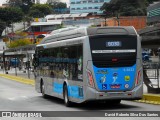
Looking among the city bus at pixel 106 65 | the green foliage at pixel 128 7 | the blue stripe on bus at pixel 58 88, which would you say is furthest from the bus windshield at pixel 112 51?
the green foliage at pixel 128 7

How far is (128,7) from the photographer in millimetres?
146000

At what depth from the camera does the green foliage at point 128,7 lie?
145 m

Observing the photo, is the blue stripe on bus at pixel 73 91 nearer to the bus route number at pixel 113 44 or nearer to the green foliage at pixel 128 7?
the bus route number at pixel 113 44

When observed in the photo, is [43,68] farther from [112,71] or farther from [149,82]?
[112,71]

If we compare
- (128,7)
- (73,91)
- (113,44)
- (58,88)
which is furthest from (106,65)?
(128,7)

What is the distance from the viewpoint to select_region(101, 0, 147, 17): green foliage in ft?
476

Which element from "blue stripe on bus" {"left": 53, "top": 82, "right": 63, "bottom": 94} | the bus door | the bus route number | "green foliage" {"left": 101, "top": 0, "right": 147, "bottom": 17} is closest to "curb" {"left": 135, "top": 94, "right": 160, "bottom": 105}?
the bus door

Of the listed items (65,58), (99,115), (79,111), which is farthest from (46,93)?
(99,115)

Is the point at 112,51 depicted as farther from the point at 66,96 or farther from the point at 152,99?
the point at 152,99

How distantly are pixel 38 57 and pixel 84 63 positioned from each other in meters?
8.61

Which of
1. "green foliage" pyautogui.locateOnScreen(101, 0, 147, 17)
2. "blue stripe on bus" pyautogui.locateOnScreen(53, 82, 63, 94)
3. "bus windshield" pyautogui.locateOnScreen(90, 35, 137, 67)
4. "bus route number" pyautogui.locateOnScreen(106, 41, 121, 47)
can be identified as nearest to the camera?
"bus windshield" pyautogui.locateOnScreen(90, 35, 137, 67)

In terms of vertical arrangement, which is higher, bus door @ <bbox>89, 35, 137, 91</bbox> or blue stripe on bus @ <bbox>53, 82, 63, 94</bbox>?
bus door @ <bbox>89, 35, 137, 91</bbox>

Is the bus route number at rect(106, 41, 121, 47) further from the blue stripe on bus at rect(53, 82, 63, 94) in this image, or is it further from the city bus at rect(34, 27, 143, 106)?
the blue stripe on bus at rect(53, 82, 63, 94)

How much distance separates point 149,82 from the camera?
23922 millimetres
